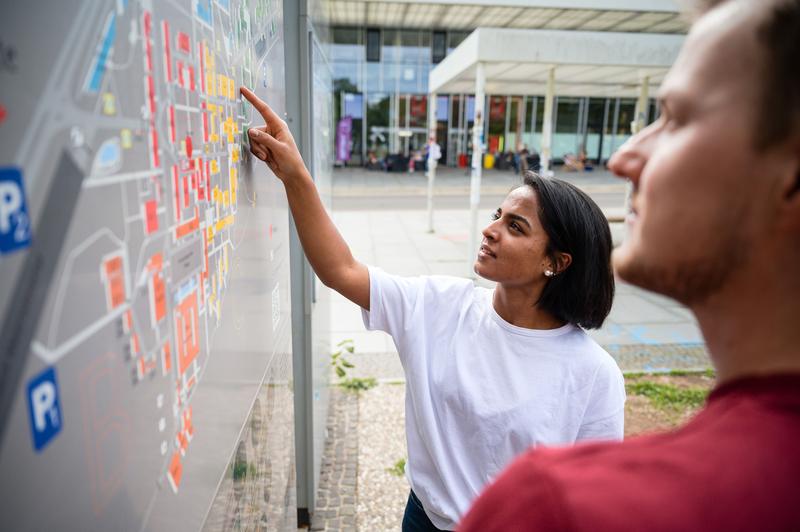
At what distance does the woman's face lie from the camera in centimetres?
194

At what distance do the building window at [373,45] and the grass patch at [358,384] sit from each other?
24878 millimetres

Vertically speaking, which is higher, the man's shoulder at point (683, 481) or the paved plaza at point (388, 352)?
the man's shoulder at point (683, 481)

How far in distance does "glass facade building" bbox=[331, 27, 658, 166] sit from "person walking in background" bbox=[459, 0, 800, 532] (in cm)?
2728

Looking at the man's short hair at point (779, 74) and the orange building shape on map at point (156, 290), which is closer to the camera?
the man's short hair at point (779, 74)

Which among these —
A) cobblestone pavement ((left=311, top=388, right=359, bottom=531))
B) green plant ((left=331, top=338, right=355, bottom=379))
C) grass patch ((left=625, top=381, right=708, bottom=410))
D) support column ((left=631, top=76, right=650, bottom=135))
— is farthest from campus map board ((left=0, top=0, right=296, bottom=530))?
support column ((left=631, top=76, right=650, bottom=135))

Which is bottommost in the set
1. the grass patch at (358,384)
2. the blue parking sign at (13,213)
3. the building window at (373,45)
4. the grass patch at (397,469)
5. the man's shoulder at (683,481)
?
the grass patch at (397,469)

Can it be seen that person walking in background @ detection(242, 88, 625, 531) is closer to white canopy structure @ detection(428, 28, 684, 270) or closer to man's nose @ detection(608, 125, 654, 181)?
man's nose @ detection(608, 125, 654, 181)

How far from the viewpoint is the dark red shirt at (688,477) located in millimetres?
574

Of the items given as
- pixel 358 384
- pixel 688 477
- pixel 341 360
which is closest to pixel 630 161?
pixel 688 477

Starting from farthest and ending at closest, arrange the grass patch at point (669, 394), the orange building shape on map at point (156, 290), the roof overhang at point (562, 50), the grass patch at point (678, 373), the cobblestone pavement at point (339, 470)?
1. the roof overhang at point (562, 50)
2. the grass patch at point (678, 373)
3. the grass patch at point (669, 394)
4. the cobblestone pavement at point (339, 470)
5. the orange building shape on map at point (156, 290)

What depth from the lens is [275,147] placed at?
5.71 feet

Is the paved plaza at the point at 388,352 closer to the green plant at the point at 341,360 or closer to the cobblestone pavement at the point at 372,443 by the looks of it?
the cobblestone pavement at the point at 372,443

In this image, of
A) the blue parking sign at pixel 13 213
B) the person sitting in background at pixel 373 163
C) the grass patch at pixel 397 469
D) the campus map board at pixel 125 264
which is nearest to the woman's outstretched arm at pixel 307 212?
the campus map board at pixel 125 264

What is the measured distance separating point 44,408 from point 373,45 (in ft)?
94.4
